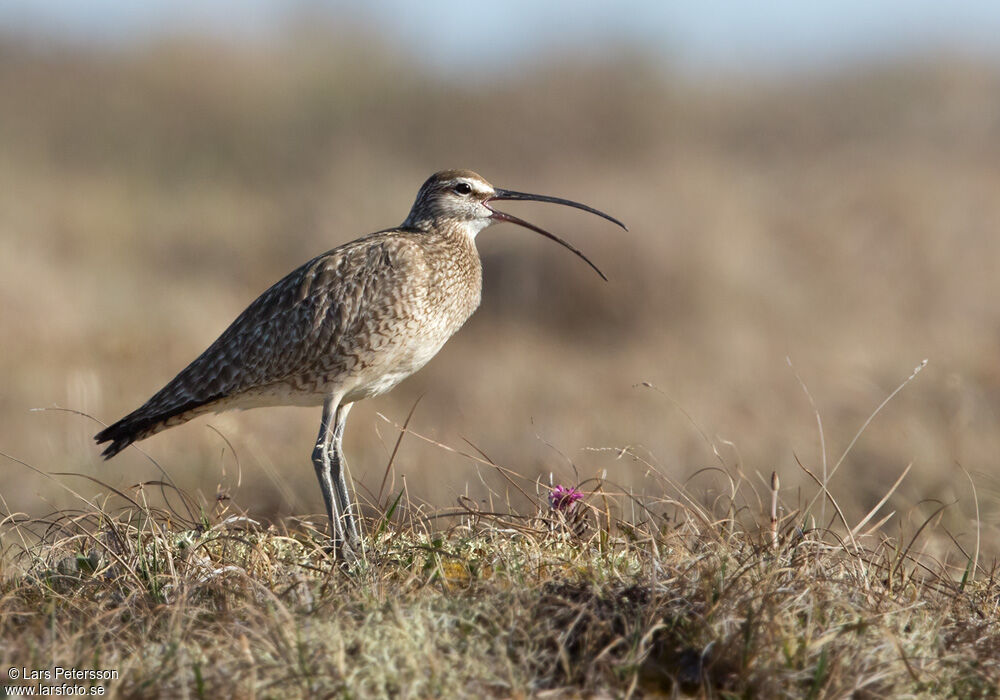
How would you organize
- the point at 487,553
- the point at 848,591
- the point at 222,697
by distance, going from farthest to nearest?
the point at 487,553 → the point at 848,591 → the point at 222,697

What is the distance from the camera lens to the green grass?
9.59ft

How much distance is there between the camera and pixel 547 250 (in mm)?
15656

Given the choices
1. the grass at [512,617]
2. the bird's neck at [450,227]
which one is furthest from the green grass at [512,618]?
the bird's neck at [450,227]

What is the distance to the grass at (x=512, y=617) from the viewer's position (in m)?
2.92

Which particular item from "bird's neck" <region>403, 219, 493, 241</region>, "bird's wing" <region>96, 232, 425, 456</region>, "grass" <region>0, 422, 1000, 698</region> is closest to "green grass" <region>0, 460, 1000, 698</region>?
"grass" <region>0, 422, 1000, 698</region>

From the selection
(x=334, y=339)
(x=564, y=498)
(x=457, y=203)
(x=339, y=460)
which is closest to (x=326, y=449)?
(x=339, y=460)

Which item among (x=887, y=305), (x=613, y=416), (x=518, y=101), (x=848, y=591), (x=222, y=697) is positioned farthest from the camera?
(x=518, y=101)

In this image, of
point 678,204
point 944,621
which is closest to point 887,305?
point 678,204

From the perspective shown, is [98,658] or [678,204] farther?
[678,204]

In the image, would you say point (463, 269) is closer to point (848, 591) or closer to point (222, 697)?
point (848, 591)

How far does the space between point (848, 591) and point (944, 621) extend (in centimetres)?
29

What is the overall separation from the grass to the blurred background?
460 mm

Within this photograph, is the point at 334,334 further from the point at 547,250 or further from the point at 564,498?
the point at 547,250

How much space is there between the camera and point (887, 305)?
48.9 ft
